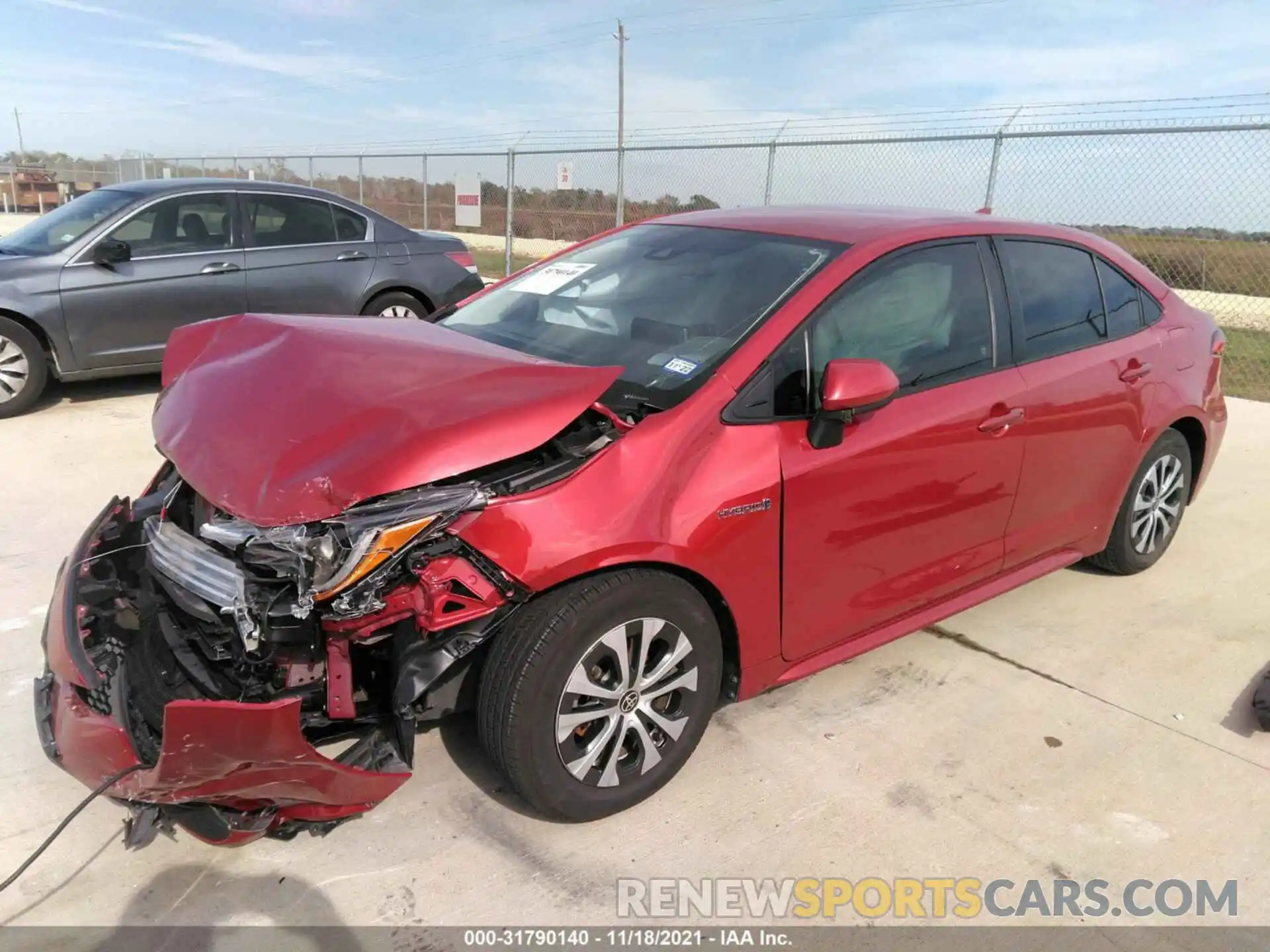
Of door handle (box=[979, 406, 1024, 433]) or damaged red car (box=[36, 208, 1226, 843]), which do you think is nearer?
damaged red car (box=[36, 208, 1226, 843])

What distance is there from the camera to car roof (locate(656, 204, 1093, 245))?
10.4 ft

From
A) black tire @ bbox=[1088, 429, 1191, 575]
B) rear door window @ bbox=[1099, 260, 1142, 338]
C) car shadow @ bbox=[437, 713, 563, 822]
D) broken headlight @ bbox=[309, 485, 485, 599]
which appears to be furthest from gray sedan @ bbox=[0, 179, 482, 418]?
black tire @ bbox=[1088, 429, 1191, 575]

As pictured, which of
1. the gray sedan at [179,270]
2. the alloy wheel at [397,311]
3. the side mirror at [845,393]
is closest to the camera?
the side mirror at [845,393]

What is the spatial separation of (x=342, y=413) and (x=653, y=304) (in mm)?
1225

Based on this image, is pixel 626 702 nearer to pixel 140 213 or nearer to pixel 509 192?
pixel 140 213

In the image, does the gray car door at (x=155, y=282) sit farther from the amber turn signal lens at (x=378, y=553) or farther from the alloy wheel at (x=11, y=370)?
the amber turn signal lens at (x=378, y=553)

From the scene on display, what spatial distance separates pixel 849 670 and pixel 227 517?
226 centimetres

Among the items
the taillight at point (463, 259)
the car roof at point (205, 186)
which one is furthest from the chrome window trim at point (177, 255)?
the taillight at point (463, 259)

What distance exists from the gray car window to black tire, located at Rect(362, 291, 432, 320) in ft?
3.72

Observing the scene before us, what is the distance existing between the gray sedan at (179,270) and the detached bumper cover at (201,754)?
4646mm

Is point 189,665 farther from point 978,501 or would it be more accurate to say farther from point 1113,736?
point 1113,736

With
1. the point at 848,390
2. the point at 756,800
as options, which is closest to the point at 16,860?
the point at 756,800

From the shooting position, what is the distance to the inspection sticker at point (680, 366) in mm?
2725

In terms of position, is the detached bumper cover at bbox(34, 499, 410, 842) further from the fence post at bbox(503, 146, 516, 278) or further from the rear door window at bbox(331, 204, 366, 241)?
the fence post at bbox(503, 146, 516, 278)
